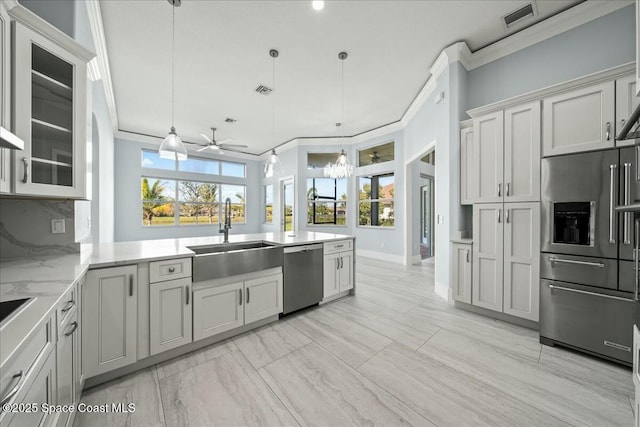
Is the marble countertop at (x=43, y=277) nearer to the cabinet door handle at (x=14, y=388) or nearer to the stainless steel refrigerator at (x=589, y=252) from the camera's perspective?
the cabinet door handle at (x=14, y=388)

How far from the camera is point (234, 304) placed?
2305 mm

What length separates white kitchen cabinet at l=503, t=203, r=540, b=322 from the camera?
2.43 m

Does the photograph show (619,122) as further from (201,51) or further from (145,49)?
(145,49)

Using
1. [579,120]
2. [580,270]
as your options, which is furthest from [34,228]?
[579,120]

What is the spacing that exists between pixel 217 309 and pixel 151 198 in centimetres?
610

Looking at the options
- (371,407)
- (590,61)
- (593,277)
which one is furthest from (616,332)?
(590,61)

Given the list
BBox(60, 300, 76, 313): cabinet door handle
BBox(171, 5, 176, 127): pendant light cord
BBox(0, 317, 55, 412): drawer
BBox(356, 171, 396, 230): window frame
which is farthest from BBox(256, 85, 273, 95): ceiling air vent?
BBox(0, 317, 55, 412): drawer

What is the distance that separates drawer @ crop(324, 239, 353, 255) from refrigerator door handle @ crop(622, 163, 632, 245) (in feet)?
8.13

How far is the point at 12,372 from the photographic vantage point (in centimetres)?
68

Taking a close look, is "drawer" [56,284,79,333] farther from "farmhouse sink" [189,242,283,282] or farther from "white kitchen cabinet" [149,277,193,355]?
"farmhouse sink" [189,242,283,282]

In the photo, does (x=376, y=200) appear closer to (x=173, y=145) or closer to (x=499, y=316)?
(x=499, y=316)

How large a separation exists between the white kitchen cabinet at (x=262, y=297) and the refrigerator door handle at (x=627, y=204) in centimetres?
295

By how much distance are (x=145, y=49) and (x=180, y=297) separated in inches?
129

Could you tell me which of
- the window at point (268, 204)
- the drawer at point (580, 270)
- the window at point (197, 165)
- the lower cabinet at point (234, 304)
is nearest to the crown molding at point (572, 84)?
the drawer at point (580, 270)
